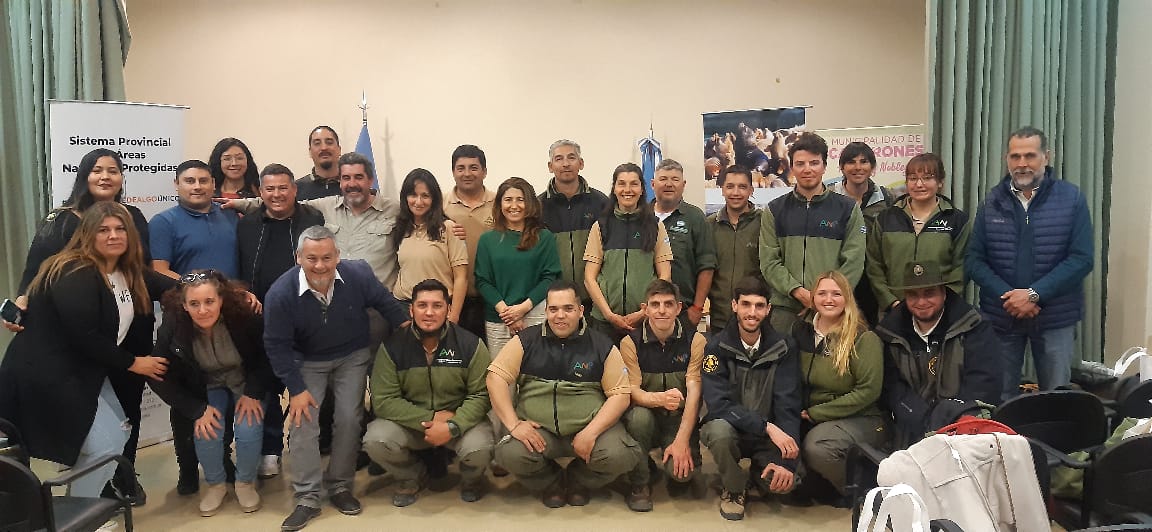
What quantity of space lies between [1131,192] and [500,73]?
170 inches

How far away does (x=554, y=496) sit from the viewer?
3369 mm

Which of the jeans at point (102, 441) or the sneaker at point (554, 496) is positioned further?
the sneaker at point (554, 496)

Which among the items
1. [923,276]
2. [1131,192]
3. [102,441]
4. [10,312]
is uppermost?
[1131,192]

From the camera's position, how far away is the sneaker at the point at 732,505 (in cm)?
319

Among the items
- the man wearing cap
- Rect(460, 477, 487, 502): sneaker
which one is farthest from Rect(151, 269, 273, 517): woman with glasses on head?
the man wearing cap

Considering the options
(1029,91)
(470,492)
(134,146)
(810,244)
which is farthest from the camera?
(1029,91)

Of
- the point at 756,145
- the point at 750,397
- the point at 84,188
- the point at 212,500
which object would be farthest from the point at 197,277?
the point at 756,145

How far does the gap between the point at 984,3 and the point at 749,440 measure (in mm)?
2989

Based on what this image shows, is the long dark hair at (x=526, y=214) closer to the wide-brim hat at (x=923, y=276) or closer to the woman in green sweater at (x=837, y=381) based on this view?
the woman in green sweater at (x=837, y=381)

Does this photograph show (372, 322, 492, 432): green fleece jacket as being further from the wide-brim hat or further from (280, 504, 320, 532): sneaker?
the wide-brim hat

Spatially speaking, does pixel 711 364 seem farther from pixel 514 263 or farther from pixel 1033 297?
pixel 1033 297

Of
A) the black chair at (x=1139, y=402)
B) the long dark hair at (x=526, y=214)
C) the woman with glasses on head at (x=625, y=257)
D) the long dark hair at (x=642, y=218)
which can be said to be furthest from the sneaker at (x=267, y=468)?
the black chair at (x=1139, y=402)

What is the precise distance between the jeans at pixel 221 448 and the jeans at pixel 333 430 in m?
0.17

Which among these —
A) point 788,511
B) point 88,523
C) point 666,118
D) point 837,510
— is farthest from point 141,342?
point 666,118
